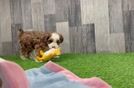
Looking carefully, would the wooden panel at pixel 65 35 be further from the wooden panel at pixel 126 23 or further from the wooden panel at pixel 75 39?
the wooden panel at pixel 126 23

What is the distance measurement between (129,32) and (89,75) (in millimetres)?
673

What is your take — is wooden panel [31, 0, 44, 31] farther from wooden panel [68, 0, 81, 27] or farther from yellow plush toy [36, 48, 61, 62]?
yellow plush toy [36, 48, 61, 62]

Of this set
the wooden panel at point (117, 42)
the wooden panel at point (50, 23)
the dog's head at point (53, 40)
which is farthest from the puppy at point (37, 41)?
the wooden panel at point (117, 42)

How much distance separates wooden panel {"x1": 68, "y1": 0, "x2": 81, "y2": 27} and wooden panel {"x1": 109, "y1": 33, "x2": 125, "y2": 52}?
0.27 meters

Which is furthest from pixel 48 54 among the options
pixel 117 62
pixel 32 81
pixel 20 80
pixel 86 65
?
pixel 20 80

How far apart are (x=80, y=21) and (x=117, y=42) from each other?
31 cm

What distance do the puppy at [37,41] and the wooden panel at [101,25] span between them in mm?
268

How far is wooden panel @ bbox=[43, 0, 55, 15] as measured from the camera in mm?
2258

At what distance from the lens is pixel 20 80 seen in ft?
2.28

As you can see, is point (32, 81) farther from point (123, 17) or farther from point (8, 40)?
point (8, 40)

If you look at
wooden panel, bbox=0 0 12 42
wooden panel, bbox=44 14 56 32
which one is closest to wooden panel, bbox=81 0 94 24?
wooden panel, bbox=44 14 56 32

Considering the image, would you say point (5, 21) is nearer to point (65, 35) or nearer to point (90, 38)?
point (65, 35)

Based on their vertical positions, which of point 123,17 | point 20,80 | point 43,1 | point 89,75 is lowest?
point 89,75

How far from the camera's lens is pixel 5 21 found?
2572 millimetres
